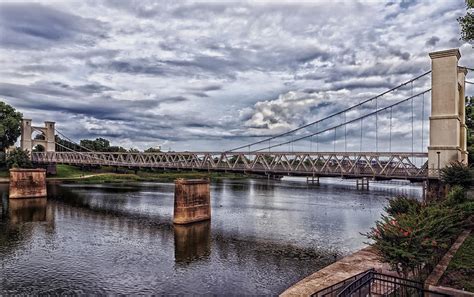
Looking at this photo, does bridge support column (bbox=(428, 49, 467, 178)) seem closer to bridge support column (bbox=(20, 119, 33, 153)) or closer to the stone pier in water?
the stone pier in water

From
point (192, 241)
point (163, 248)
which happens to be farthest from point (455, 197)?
point (163, 248)

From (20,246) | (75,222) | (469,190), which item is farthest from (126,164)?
(469,190)

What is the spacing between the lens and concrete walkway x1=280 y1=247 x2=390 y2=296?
18344mm

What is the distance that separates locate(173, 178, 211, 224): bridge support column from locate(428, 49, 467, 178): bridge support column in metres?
23.3

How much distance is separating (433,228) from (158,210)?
40807 millimetres

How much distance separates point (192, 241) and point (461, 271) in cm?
2246

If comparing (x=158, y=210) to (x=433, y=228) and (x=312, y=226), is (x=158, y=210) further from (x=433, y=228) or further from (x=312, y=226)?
(x=433, y=228)

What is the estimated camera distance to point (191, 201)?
41.5 m

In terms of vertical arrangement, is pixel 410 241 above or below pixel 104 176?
above

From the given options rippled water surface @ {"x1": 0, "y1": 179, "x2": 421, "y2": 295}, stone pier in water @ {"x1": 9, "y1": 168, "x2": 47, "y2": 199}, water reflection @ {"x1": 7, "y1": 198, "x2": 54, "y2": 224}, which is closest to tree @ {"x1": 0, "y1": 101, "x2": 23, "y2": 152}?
stone pier in water @ {"x1": 9, "y1": 168, "x2": 47, "y2": 199}

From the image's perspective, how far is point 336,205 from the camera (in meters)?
59.7

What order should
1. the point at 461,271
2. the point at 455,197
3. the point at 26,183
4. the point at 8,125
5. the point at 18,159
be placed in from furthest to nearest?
1. the point at 8,125
2. the point at 18,159
3. the point at 26,183
4. the point at 455,197
5. the point at 461,271

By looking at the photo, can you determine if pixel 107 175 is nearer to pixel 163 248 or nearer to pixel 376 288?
pixel 163 248

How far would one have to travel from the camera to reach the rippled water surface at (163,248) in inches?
870
